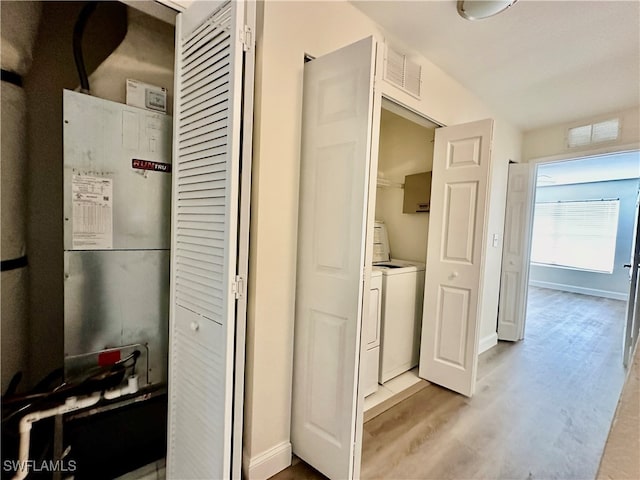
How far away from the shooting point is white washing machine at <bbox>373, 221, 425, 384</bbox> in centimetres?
237

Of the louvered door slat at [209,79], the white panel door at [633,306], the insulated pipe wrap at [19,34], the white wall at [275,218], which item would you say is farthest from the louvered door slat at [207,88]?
the white panel door at [633,306]

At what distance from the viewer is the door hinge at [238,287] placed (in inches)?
42.6

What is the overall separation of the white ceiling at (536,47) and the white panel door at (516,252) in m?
0.82

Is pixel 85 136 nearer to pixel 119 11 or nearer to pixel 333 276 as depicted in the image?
pixel 119 11

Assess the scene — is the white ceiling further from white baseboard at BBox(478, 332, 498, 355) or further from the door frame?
white baseboard at BBox(478, 332, 498, 355)

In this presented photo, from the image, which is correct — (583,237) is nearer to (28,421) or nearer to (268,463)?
(268,463)

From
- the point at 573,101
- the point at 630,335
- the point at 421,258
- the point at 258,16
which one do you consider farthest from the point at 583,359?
the point at 258,16

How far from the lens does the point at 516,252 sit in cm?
347

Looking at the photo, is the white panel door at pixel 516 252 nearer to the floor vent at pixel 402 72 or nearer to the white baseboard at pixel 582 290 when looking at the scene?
the floor vent at pixel 402 72

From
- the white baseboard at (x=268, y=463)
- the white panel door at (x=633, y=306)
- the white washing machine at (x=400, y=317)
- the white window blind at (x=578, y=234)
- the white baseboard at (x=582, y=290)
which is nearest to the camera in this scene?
the white baseboard at (x=268, y=463)

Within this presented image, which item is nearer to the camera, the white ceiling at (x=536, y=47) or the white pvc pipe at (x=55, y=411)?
the white pvc pipe at (x=55, y=411)

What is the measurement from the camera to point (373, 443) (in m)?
1.80

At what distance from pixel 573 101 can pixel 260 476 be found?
385 cm

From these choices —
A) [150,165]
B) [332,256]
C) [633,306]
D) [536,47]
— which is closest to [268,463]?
[332,256]
